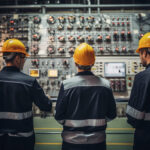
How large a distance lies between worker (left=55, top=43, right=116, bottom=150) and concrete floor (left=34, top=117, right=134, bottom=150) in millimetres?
1137

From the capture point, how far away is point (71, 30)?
4.15 m

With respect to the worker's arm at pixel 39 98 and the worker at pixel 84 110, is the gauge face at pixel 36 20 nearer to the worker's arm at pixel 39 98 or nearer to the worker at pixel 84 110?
the worker's arm at pixel 39 98

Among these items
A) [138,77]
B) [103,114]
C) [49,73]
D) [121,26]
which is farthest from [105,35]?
[103,114]

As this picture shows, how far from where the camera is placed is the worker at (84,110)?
1492mm

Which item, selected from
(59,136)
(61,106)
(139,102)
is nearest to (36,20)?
(59,136)

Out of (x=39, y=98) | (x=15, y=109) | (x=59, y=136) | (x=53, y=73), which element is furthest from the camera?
(x=53, y=73)

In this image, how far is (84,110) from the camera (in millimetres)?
1502

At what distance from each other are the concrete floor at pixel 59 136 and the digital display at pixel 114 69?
1301 millimetres

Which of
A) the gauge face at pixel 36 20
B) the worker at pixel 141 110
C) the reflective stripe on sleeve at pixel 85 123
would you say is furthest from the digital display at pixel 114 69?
Result: the reflective stripe on sleeve at pixel 85 123

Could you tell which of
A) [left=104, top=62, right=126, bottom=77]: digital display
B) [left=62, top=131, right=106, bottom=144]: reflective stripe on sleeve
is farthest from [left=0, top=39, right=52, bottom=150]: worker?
[left=104, top=62, right=126, bottom=77]: digital display

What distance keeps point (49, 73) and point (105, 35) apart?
1800 mm

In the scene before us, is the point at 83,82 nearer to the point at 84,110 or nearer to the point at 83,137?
the point at 84,110

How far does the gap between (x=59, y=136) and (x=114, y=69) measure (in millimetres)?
2183

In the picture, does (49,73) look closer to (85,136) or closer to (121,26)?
(121,26)
